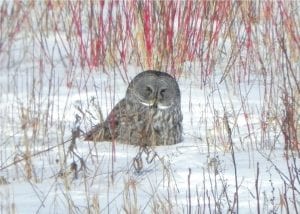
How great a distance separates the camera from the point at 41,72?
7.54 metres

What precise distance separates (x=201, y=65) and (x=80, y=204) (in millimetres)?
2981

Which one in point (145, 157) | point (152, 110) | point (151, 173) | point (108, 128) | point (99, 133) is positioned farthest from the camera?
point (152, 110)

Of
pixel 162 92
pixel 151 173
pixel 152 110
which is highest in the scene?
pixel 162 92

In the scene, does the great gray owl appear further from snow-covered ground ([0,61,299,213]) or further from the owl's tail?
snow-covered ground ([0,61,299,213])

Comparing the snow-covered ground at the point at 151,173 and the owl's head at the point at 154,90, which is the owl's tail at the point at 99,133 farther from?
the owl's head at the point at 154,90

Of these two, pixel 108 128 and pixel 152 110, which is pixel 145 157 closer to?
pixel 108 128

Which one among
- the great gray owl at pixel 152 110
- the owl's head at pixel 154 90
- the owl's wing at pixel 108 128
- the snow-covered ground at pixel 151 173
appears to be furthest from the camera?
the owl's head at pixel 154 90

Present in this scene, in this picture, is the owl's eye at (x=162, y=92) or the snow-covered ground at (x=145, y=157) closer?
the snow-covered ground at (x=145, y=157)

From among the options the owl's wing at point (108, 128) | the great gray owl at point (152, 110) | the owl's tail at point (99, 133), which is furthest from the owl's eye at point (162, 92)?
the owl's tail at point (99, 133)

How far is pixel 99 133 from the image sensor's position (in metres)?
5.61

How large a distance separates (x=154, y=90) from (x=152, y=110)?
0.13 meters

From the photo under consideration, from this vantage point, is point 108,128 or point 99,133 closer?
point 99,133

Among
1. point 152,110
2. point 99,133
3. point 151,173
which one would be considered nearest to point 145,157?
point 151,173

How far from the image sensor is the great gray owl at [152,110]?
19.4 ft
